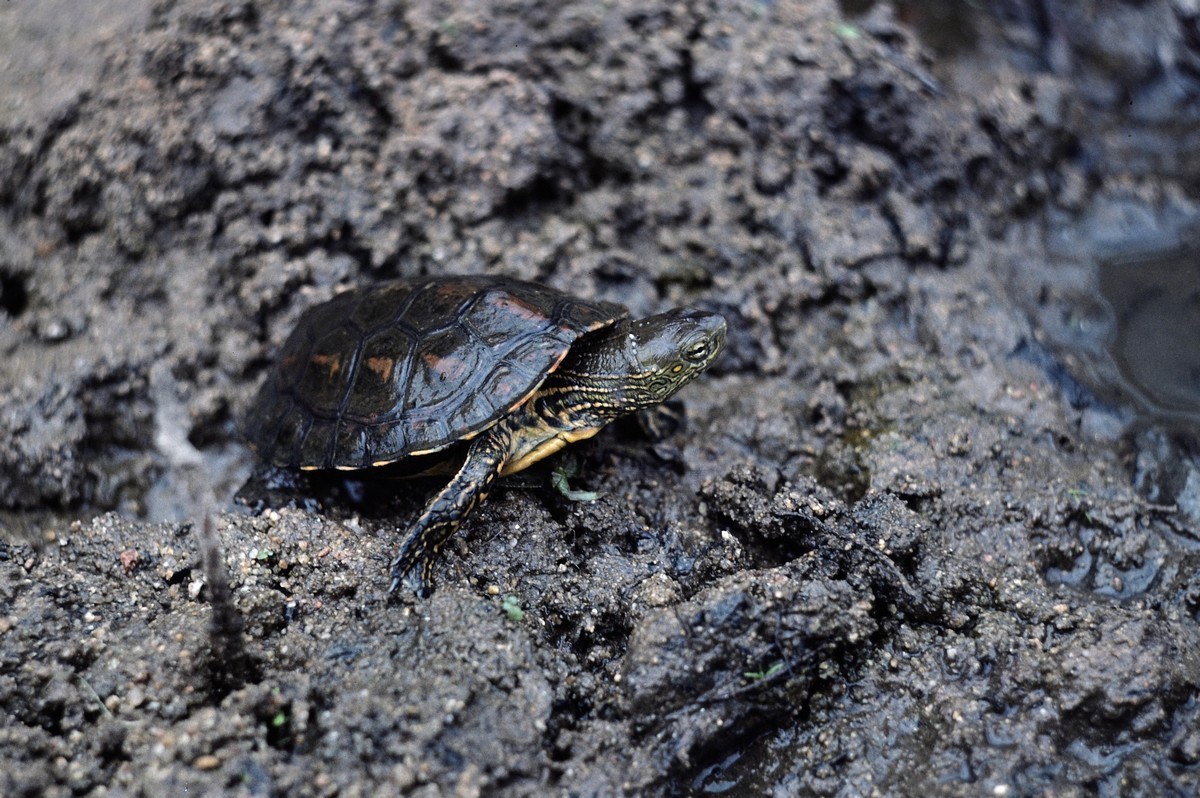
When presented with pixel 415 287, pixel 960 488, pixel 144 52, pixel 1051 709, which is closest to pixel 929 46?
pixel 960 488

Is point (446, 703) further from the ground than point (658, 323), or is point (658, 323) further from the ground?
point (658, 323)

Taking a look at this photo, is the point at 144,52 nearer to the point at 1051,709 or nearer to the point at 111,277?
the point at 111,277

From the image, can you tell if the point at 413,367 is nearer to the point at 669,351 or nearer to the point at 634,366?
the point at 634,366

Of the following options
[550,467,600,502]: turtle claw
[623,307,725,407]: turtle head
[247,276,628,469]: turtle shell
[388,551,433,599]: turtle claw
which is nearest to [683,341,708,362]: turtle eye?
[623,307,725,407]: turtle head

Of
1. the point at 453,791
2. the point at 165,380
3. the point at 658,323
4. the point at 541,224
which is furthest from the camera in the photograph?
the point at 541,224

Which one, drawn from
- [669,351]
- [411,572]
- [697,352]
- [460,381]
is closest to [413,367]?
[460,381]

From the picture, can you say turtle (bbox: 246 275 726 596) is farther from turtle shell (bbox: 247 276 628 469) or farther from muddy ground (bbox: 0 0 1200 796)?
muddy ground (bbox: 0 0 1200 796)

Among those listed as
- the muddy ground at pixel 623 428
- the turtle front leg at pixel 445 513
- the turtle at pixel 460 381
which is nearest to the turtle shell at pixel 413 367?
the turtle at pixel 460 381
